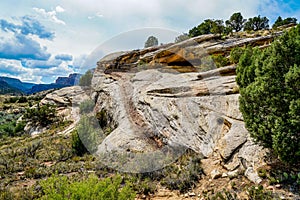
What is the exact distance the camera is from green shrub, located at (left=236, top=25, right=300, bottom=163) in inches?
211

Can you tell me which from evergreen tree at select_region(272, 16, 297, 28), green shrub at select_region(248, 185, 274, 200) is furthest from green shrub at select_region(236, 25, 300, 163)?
evergreen tree at select_region(272, 16, 297, 28)

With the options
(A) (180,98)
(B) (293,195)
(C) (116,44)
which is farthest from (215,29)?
(B) (293,195)

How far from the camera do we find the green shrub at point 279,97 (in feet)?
17.6

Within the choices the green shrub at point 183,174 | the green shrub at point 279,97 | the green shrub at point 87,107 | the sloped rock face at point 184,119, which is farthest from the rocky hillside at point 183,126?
the green shrub at point 87,107

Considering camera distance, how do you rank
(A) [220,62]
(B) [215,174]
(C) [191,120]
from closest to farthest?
(B) [215,174] < (C) [191,120] < (A) [220,62]

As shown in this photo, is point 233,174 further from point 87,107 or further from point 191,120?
point 87,107

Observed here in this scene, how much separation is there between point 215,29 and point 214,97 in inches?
814

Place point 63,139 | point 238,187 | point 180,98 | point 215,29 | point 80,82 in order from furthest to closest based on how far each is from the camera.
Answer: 1. point 80,82
2. point 215,29
3. point 63,139
4. point 180,98
5. point 238,187

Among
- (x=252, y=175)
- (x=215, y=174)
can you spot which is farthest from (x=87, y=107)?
(x=252, y=175)

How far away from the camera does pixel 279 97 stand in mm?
5594

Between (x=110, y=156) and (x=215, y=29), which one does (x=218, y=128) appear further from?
(x=215, y=29)

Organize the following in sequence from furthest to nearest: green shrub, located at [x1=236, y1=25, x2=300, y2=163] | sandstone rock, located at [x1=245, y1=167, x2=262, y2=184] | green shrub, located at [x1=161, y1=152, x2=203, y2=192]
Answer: green shrub, located at [x1=161, y1=152, x2=203, y2=192] < sandstone rock, located at [x1=245, y1=167, x2=262, y2=184] < green shrub, located at [x1=236, y1=25, x2=300, y2=163]

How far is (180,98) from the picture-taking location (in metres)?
12.0

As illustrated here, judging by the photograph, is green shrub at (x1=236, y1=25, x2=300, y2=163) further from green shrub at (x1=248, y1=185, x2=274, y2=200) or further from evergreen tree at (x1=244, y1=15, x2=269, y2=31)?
evergreen tree at (x1=244, y1=15, x2=269, y2=31)
